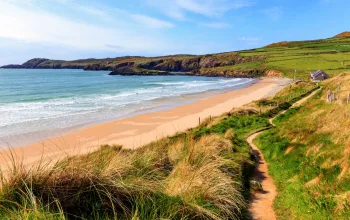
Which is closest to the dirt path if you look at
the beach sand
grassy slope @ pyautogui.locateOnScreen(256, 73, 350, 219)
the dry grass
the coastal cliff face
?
grassy slope @ pyautogui.locateOnScreen(256, 73, 350, 219)

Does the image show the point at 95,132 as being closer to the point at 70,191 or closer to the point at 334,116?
the point at 334,116

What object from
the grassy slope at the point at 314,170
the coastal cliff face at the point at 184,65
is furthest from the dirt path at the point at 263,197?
the coastal cliff face at the point at 184,65

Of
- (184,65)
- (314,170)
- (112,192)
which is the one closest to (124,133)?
(314,170)

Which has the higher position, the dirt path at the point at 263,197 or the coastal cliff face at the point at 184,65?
the coastal cliff face at the point at 184,65

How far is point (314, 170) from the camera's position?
8406 millimetres

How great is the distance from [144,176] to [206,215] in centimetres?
174

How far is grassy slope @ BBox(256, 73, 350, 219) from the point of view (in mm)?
6456

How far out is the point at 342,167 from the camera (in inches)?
301

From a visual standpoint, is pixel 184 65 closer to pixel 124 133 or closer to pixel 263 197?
pixel 124 133

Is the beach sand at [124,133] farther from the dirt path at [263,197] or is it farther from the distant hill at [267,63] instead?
the distant hill at [267,63]

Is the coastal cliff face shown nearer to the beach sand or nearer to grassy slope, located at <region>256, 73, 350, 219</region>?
the beach sand

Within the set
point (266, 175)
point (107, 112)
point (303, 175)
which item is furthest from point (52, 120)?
point (303, 175)

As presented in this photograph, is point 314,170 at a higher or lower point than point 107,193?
lower

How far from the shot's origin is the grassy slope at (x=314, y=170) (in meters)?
6.46
